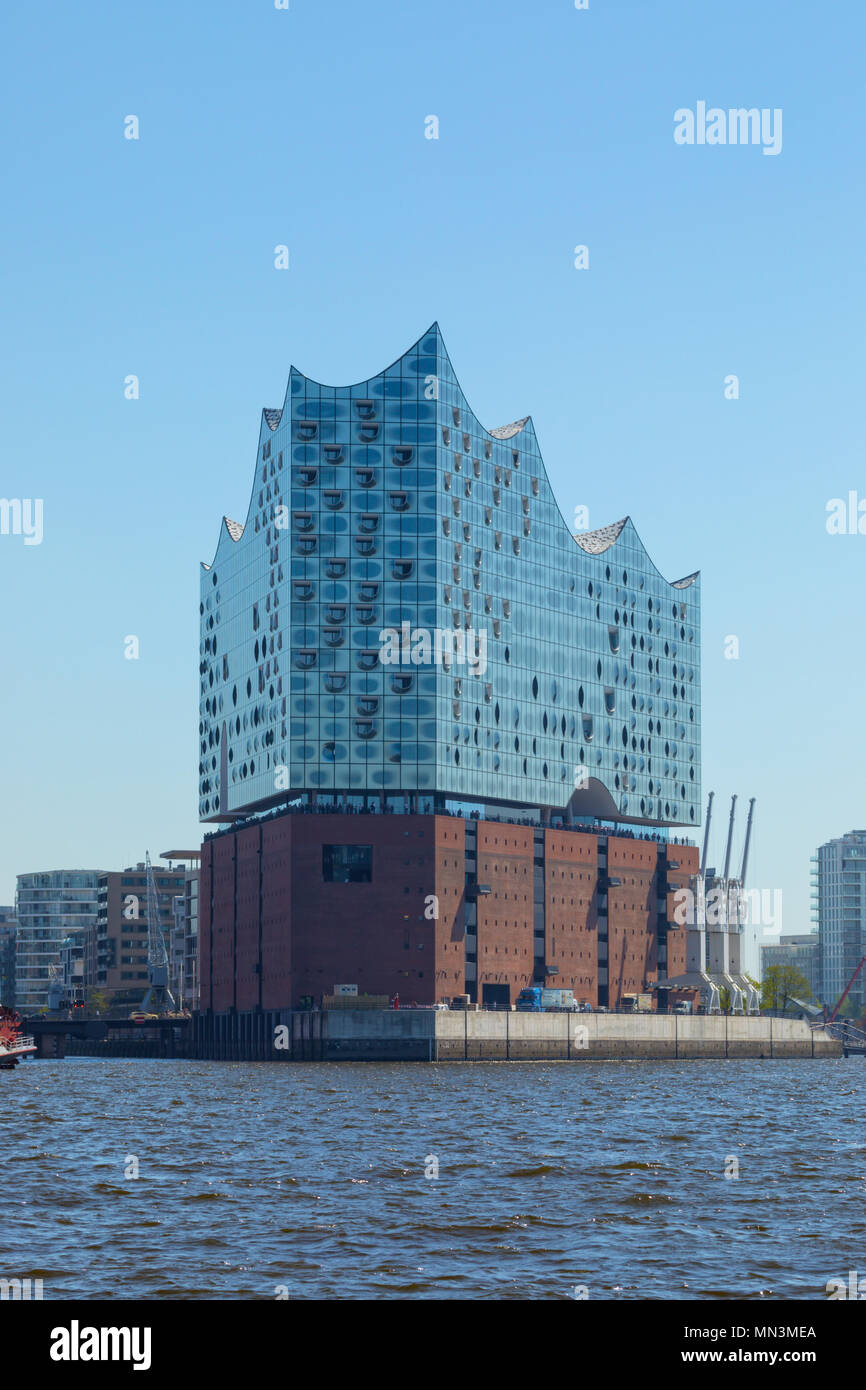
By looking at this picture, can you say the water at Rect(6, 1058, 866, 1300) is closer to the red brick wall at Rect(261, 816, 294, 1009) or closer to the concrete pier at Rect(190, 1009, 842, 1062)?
the concrete pier at Rect(190, 1009, 842, 1062)

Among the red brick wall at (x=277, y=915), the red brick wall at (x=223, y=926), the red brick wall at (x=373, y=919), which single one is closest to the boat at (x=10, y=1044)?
the red brick wall at (x=277, y=915)

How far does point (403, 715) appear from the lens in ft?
550

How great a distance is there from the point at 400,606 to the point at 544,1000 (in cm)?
3722

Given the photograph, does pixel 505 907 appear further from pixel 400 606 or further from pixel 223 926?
pixel 223 926

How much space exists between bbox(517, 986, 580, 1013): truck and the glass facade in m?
17.9

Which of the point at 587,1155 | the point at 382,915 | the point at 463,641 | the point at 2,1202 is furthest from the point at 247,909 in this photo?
the point at 2,1202

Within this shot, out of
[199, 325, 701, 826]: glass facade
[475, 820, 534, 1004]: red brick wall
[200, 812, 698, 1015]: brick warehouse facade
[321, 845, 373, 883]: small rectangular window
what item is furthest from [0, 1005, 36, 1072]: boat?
[475, 820, 534, 1004]: red brick wall

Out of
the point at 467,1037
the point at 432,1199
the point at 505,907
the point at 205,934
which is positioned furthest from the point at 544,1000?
the point at 432,1199

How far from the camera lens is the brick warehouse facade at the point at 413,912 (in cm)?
16350

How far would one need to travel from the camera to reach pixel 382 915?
537 ft

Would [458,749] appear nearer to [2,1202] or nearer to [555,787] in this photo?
[555,787]
